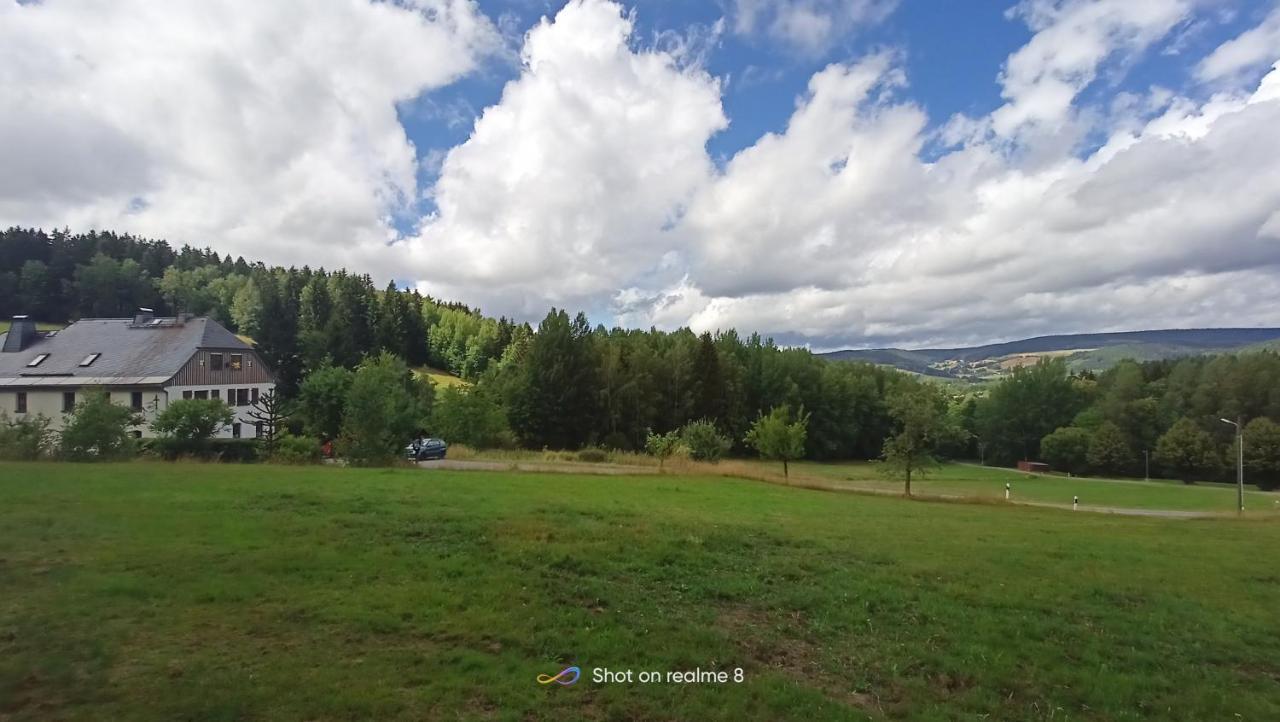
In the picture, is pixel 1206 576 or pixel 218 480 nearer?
pixel 1206 576

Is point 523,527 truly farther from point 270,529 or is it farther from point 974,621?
point 974,621

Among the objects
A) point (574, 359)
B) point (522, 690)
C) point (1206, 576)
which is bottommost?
point (1206, 576)

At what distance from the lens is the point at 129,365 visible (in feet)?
176

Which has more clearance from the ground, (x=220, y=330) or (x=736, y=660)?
(x=220, y=330)

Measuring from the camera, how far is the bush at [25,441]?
25.8 metres

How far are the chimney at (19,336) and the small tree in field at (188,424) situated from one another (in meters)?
42.3

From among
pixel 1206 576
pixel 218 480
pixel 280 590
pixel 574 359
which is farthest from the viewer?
pixel 574 359

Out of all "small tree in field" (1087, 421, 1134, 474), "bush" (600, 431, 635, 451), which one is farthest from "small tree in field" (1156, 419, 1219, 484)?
"bush" (600, 431, 635, 451)

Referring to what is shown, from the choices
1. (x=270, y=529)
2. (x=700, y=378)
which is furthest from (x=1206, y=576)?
(x=700, y=378)

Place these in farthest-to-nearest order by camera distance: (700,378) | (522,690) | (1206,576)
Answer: (700,378)
(1206,576)
(522,690)

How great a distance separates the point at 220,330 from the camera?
59500mm

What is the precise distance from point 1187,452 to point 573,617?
114 metres

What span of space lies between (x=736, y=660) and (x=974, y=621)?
4.03 metres

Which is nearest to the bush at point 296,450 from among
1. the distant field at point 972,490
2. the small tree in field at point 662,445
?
the distant field at point 972,490
